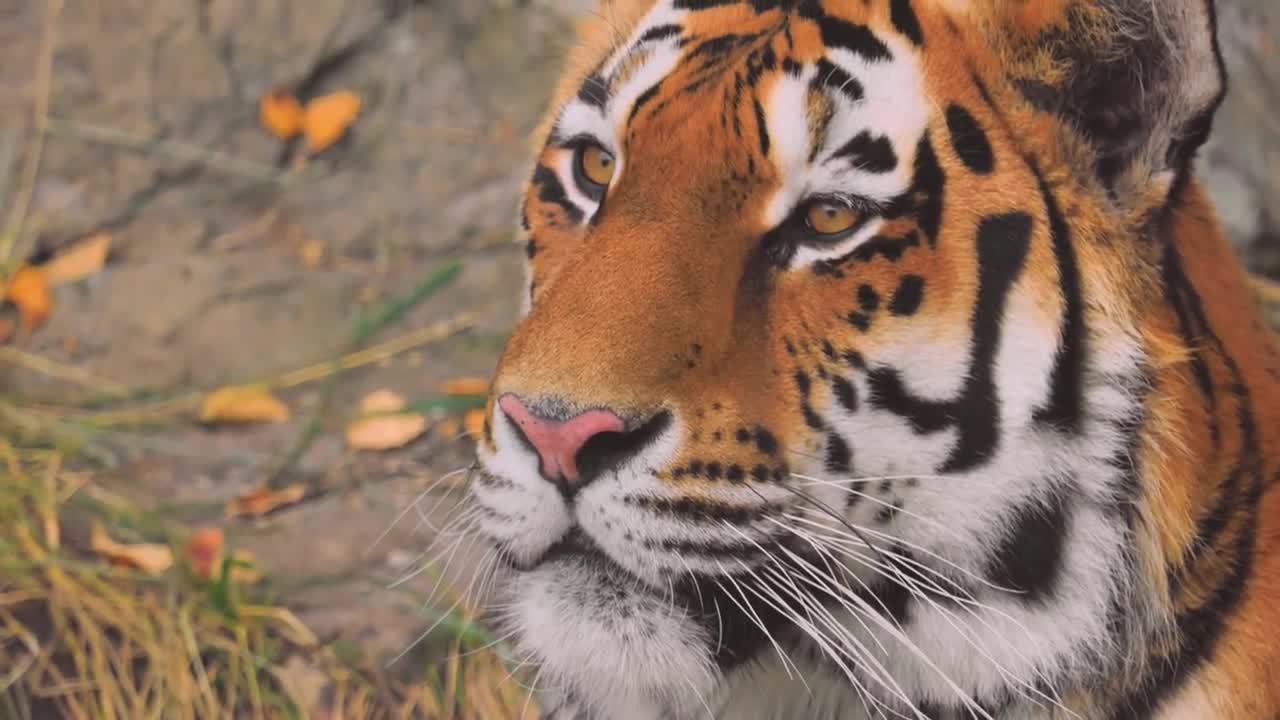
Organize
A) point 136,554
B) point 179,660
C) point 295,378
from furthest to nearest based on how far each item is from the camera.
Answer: point 295,378 → point 136,554 → point 179,660

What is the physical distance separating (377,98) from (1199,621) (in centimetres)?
211

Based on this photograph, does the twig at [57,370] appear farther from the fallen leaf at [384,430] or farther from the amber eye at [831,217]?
the amber eye at [831,217]

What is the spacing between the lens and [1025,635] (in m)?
1.09

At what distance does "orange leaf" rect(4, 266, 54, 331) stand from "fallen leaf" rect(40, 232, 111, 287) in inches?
0.8

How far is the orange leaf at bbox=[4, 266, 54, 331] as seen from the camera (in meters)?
2.50

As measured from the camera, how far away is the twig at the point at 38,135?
2594 millimetres

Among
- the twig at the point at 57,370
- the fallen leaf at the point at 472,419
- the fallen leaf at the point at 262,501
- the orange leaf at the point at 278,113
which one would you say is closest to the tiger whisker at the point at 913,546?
the fallen leaf at the point at 472,419

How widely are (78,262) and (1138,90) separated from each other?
2.05 m

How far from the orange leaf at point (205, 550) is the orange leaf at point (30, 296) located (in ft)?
2.30

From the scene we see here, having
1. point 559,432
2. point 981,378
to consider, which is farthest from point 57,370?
point 981,378

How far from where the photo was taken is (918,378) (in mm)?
1061

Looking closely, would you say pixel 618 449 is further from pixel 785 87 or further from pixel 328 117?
pixel 328 117

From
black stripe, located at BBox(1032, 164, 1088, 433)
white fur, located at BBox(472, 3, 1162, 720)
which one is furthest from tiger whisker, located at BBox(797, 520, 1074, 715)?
black stripe, located at BBox(1032, 164, 1088, 433)

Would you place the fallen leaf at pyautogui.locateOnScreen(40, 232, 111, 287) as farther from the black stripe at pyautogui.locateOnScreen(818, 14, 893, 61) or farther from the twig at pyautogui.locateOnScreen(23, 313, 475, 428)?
the black stripe at pyautogui.locateOnScreen(818, 14, 893, 61)
